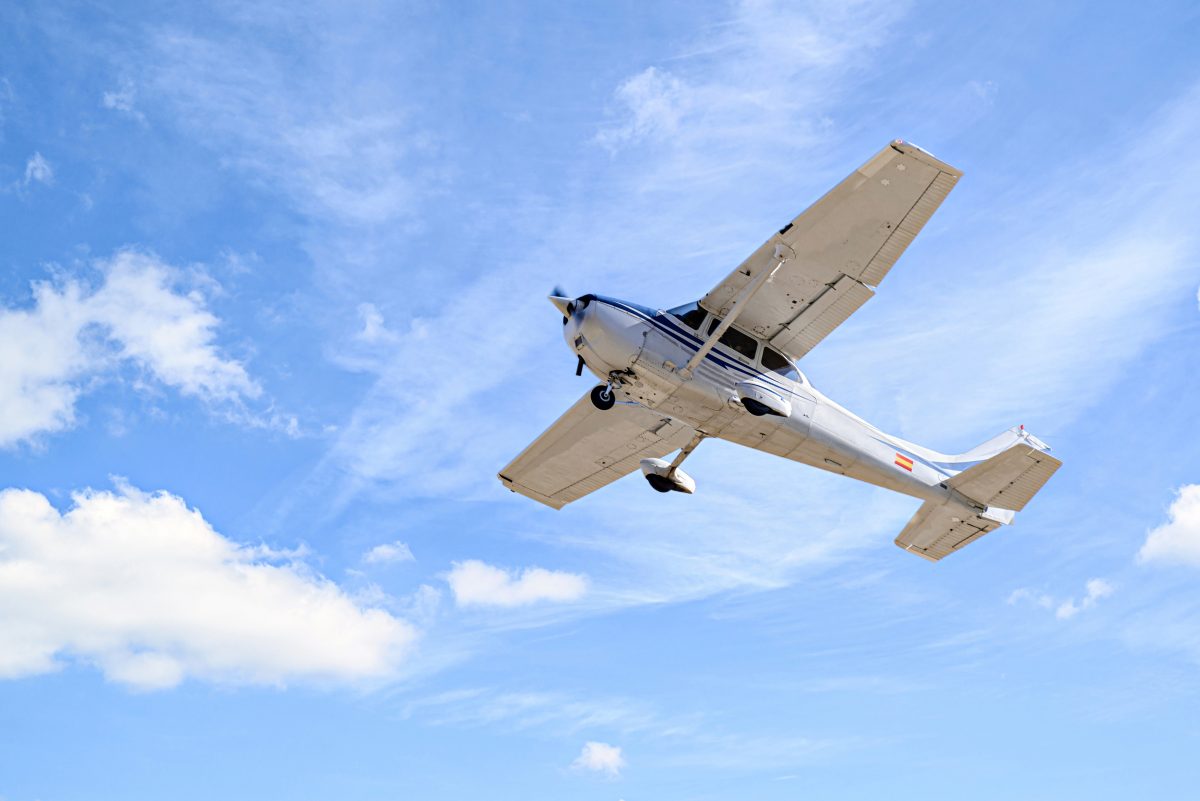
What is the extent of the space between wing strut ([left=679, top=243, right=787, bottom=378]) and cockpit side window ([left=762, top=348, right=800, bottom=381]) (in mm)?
1302

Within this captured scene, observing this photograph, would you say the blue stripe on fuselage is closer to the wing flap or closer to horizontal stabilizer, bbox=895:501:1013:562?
the wing flap

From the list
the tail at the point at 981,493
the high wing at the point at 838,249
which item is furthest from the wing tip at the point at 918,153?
the tail at the point at 981,493

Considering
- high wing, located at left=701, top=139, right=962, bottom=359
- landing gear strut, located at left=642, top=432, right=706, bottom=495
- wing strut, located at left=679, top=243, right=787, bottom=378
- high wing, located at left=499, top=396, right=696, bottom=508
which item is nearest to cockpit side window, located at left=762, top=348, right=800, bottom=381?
high wing, located at left=701, top=139, right=962, bottom=359

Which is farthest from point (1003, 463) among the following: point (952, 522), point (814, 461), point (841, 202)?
point (841, 202)

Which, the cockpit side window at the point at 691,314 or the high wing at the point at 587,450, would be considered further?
the high wing at the point at 587,450

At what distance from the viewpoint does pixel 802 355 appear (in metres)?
23.0

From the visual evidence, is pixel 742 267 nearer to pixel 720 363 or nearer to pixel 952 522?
pixel 720 363

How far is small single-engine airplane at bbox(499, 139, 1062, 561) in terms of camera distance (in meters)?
20.3

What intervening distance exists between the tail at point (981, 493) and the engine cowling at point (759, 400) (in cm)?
463

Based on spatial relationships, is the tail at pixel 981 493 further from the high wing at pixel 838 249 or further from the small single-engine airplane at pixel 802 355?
the high wing at pixel 838 249

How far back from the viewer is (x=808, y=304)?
2195 centimetres

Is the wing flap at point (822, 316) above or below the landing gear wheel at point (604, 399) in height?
above

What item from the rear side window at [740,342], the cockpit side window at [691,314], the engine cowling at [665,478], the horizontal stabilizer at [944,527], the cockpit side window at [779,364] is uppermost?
the cockpit side window at [691,314]

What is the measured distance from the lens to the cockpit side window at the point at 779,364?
22.6 meters
